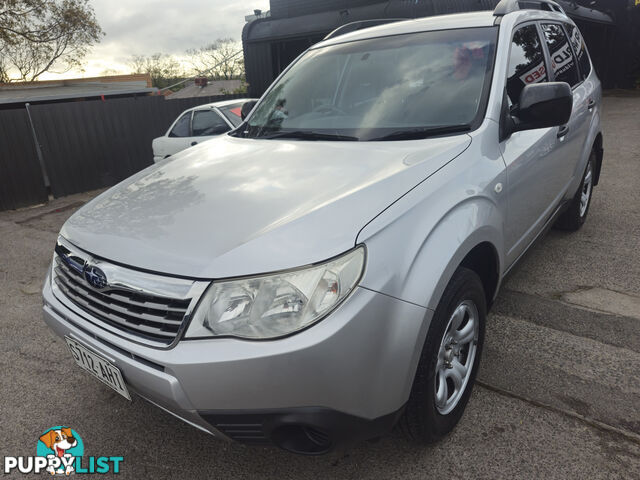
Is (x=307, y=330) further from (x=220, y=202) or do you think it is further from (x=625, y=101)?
(x=625, y=101)

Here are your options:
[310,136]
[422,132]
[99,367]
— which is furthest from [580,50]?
[99,367]

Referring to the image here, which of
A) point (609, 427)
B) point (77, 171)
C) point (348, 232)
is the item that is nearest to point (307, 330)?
point (348, 232)

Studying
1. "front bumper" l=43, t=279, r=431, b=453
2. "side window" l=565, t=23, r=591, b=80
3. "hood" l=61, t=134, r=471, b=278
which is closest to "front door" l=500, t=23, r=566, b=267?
"hood" l=61, t=134, r=471, b=278

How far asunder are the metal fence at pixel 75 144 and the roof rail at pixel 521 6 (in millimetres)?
8044

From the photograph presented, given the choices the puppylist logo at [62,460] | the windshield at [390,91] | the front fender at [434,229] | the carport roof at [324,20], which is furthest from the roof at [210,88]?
the front fender at [434,229]

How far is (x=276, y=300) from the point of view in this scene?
1476 millimetres

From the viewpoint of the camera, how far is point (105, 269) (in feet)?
5.73

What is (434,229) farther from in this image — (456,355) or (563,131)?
(563,131)

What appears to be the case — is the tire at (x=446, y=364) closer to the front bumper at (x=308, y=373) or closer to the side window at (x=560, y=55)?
the front bumper at (x=308, y=373)

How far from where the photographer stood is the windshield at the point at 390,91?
2.33 m

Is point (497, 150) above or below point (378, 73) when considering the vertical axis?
below

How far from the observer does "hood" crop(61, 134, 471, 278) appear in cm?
155

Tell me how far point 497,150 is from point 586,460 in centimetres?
137

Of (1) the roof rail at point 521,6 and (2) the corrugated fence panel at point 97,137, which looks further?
(2) the corrugated fence panel at point 97,137
